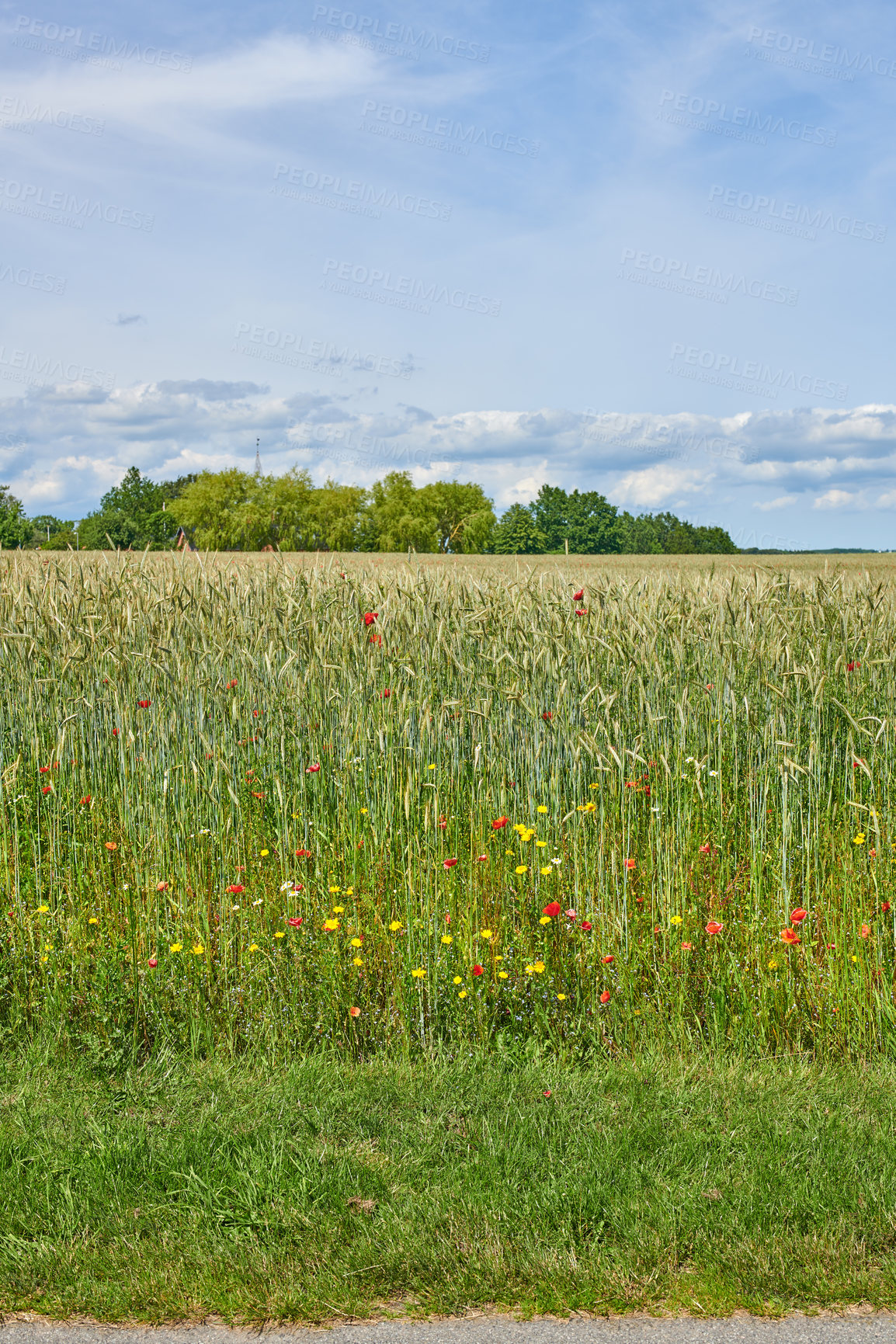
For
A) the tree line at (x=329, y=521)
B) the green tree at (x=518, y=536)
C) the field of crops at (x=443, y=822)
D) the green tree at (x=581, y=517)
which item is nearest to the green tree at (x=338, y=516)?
the tree line at (x=329, y=521)

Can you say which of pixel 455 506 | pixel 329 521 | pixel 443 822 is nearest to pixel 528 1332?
pixel 443 822

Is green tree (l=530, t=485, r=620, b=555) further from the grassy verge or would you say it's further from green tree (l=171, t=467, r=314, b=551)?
the grassy verge

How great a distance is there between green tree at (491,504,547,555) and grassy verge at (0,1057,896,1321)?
220ft

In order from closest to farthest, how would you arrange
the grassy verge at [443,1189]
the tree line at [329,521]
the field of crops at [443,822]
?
1. the grassy verge at [443,1189]
2. the field of crops at [443,822]
3. the tree line at [329,521]

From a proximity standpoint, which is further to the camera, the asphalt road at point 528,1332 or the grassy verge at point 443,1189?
the grassy verge at point 443,1189

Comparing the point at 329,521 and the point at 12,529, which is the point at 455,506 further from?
the point at 12,529

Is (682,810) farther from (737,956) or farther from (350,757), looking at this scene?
(350,757)

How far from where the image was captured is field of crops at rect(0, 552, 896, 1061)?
321 centimetres

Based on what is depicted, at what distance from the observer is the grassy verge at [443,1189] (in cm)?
203

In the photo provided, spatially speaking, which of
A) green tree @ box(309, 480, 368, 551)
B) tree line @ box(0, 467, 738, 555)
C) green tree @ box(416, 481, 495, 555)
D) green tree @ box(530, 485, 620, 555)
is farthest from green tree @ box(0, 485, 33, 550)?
green tree @ box(530, 485, 620, 555)

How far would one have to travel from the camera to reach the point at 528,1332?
6.24ft

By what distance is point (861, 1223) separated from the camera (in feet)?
7.20

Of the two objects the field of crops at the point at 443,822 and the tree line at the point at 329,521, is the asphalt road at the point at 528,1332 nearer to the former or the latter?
the field of crops at the point at 443,822

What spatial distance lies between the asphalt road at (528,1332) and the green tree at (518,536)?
222ft
